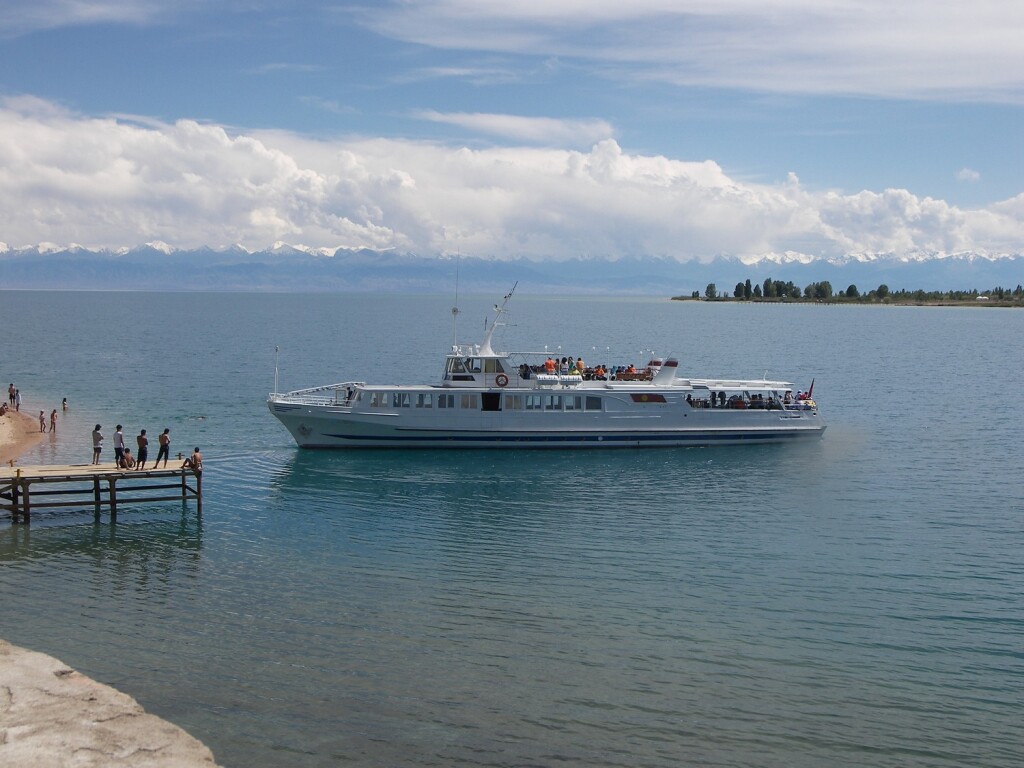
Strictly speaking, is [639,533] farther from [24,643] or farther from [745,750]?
[24,643]

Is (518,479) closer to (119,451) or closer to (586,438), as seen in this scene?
(586,438)

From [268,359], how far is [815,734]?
98596 millimetres

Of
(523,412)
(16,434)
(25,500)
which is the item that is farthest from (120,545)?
(16,434)

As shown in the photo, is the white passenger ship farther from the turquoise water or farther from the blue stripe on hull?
the turquoise water

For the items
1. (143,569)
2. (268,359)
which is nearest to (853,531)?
(143,569)

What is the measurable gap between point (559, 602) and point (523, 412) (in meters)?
27.0

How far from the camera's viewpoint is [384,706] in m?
23.3

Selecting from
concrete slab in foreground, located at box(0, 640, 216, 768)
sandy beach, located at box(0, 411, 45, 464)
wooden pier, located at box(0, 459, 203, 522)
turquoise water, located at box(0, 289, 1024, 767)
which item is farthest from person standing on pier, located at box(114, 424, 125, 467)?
concrete slab in foreground, located at box(0, 640, 216, 768)

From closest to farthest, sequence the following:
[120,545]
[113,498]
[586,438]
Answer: [120,545] → [113,498] → [586,438]

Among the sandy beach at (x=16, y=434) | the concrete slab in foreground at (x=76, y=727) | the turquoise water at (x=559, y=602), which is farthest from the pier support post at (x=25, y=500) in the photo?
the concrete slab in foreground at (x=76, y=727)

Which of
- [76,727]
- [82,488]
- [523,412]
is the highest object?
[523,412]

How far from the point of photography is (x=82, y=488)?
44.3m

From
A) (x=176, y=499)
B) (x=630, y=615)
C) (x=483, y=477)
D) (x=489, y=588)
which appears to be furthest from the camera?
(x=483, y=477)

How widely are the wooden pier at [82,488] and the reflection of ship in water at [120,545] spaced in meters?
0.91
